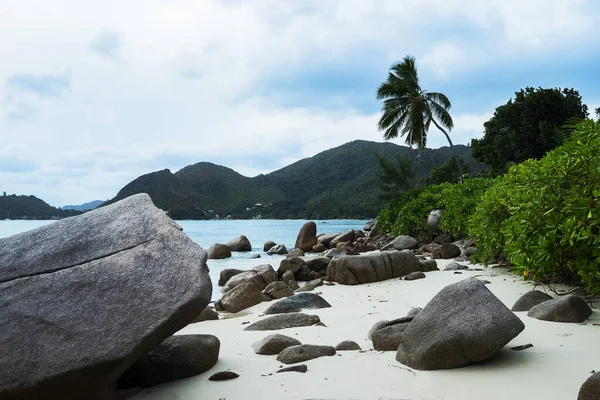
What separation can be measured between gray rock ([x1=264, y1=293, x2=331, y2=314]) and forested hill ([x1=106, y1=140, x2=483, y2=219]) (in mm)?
54865

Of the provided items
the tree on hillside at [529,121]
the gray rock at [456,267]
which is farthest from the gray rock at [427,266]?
the tree on hillside at [529,121]

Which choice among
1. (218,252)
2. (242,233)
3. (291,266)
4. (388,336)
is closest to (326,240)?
(218,252)

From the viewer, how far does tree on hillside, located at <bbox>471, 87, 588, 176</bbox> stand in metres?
32.2

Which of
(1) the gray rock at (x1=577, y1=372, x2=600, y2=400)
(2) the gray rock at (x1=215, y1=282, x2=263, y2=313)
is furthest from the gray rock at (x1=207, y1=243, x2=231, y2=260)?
(1) the gray rock at (x1=577, y1=372, x2=600, y2=400)

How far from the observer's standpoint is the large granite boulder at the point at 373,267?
11.4 metres

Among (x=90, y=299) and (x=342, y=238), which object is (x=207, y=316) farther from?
(x=342, y=238)

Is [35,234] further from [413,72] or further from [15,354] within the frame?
[413,72]

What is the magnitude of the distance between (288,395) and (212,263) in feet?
60.7

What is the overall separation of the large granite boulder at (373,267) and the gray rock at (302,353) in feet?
21.1

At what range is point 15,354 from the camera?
3.56 meters

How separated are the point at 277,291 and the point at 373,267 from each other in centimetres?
222

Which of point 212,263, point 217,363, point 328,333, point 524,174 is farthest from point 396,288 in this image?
point 212,263

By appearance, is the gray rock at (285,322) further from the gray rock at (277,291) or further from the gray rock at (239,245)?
the gray rock at (239,245)

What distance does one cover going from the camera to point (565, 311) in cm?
549
